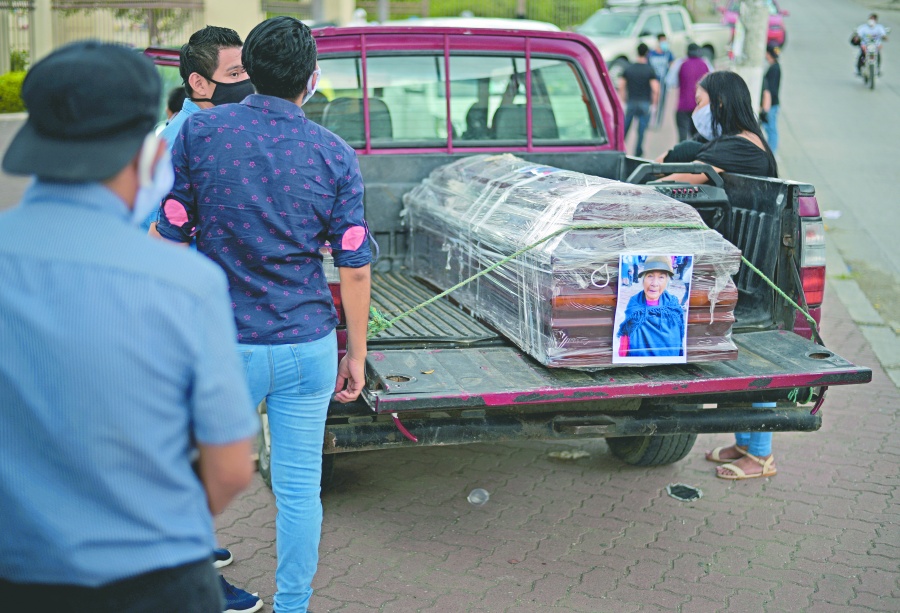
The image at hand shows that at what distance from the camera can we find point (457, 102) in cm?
563

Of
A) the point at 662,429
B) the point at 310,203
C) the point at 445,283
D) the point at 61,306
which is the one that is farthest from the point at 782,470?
the point at 61,306

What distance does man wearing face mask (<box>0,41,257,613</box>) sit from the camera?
1579 millimetres

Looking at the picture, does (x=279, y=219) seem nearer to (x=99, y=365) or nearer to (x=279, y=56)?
(x=279, y=56)

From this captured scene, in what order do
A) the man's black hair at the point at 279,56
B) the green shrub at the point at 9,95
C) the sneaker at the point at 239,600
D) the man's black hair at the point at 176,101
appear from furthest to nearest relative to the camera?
1. the green shrub at the point at 9,95
2. the man's black hair at the point at 176,101
3. the sneaker at the point at 239,600
4. the man's black hair at the point at 279,56

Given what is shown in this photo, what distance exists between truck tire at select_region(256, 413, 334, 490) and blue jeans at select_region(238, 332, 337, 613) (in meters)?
1.22

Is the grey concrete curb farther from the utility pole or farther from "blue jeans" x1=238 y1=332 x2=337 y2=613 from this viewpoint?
"blue jeans" x1=238 y1=332 x2=337 y2=613

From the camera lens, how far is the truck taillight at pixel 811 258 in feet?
13.6

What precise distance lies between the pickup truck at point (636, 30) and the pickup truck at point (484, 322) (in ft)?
47.0

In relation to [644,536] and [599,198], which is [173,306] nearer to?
[599,198]

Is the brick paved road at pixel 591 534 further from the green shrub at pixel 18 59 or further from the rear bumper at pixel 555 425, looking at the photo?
the green shrub at pixel 18 59

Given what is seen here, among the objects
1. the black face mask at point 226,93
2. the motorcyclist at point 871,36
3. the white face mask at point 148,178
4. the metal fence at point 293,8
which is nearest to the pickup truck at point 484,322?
the black face mask at point 226,93

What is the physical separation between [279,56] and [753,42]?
964 cm

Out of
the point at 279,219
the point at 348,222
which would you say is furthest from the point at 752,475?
the point at 279,219

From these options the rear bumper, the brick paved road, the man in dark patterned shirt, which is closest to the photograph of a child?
the rear bumper
